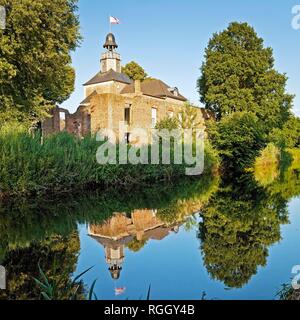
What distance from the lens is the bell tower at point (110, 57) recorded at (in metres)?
43.1

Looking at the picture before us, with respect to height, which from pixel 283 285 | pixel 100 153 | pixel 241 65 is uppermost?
pixel 241 65

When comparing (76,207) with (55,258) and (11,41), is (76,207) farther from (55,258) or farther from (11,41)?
(11,41)

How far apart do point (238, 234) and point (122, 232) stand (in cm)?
217

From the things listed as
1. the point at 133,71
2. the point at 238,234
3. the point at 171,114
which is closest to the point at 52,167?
the point at 238,234

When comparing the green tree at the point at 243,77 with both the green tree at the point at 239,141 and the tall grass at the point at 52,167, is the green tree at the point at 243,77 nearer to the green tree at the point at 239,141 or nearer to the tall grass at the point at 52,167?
the green tree at the point at 239,141

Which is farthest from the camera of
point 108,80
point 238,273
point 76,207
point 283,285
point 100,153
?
point 108,80

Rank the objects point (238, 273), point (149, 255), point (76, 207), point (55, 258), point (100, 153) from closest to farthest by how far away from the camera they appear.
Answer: point (238, 273), point (55, 258), point (149, 255), point (76, 207), point (100, 153)

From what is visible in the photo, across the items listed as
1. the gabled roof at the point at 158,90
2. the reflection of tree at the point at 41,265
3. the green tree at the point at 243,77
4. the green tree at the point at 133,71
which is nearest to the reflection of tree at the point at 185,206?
the reflection of tree at the point at 41,265

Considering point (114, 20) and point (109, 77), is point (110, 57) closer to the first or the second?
point (109, 77)

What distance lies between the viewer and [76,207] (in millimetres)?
8641

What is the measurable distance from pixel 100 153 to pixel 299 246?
8.22 m

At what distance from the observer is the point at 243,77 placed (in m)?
25.2

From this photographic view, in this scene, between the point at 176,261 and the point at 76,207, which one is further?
the point at 76,207
